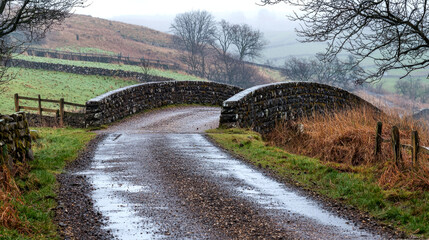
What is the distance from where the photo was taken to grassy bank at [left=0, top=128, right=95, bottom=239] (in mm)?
5180

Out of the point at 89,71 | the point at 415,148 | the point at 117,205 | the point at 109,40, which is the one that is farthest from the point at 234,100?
the point at 109,40

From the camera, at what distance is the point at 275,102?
18.8 m

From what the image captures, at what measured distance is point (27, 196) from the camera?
6688 millimetres

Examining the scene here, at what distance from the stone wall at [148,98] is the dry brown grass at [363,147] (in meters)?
7.08

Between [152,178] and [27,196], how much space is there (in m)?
2.42

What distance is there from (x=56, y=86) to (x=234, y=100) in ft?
91.1

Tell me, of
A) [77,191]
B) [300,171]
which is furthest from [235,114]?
[77,191]

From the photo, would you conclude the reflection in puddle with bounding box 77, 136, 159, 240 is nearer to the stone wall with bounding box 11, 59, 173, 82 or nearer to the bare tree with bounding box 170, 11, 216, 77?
the stone wall with bounding box 11, 59, 173, 82

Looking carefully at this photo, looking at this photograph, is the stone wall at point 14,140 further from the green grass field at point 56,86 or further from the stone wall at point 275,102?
the green grass field at point 56,86

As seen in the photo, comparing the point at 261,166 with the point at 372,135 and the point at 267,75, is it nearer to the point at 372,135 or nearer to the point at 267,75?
the point at 372,135

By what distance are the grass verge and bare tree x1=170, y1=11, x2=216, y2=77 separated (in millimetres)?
56166

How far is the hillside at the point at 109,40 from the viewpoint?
71.4 m

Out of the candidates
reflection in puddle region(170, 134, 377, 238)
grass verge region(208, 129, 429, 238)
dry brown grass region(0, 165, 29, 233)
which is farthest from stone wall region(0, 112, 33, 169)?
grass verge region(208, 129, 429, 238)

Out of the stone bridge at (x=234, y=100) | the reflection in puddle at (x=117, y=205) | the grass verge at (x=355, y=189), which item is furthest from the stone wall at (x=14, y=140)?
the stone bridge at (x=234, y=100)
